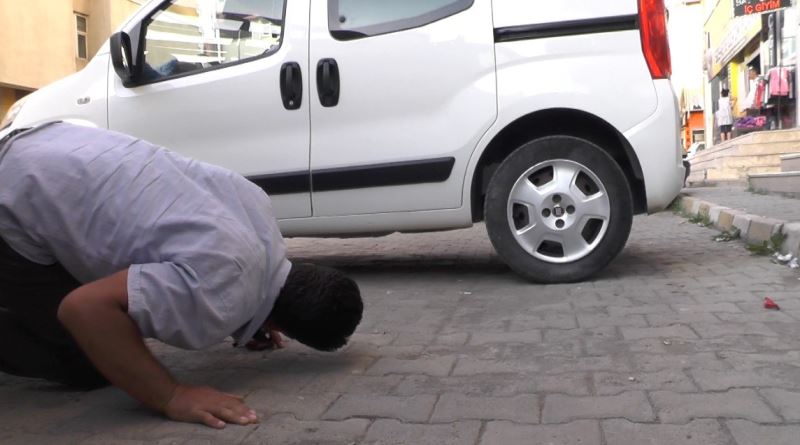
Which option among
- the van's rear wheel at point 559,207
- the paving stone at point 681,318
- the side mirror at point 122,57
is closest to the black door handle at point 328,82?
the van's rear wheel at point 559,207

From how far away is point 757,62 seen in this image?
71.5 ft

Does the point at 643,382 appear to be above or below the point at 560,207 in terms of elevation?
below

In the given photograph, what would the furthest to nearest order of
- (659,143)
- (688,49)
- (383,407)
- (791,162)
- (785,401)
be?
(688,49), (791,162), (659,143), (383,407), (785,401)

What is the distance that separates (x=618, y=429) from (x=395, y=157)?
2.72 m

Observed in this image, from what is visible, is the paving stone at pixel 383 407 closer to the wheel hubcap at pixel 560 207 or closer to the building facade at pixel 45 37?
the wheel hubcap at pixel 560 207

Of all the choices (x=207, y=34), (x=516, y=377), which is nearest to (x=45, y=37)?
(x=207, y=34)

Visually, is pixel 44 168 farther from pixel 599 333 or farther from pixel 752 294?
pixel 752 294

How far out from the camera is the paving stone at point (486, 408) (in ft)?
7.91

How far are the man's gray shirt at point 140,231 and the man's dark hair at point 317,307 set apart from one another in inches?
6.9

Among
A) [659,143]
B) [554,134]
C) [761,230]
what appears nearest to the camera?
[659,143]

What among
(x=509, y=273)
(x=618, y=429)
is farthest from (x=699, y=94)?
(x=618, y=429)

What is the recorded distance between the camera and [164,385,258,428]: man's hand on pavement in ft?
7.91

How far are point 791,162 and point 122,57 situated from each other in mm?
10268

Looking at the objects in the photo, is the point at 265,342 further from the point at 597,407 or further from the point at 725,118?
the point at 725,118
